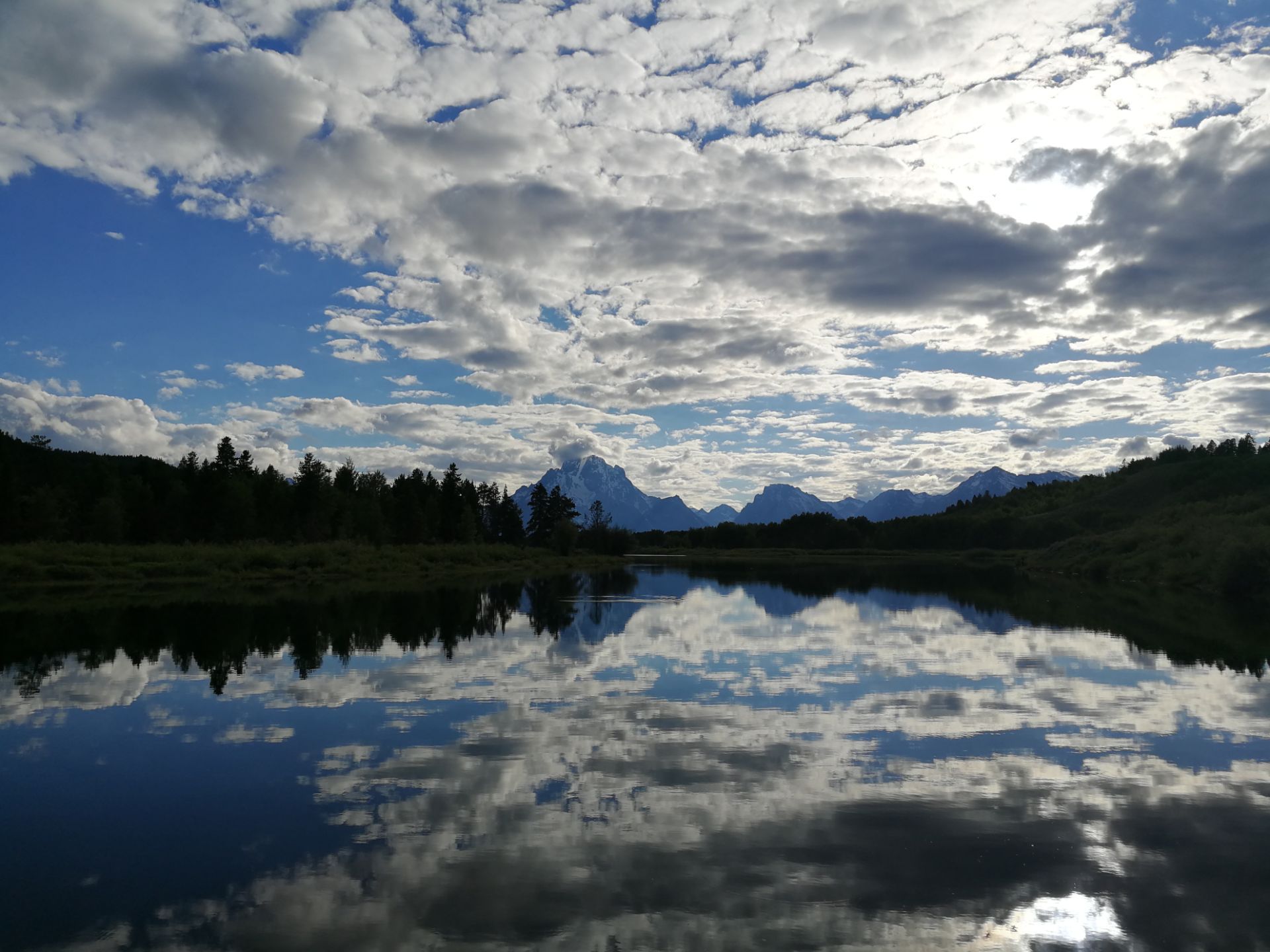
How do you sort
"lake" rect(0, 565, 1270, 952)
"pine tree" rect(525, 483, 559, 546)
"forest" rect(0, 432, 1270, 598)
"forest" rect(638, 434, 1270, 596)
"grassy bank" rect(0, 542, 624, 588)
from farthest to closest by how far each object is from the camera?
1. "pine tree" rect(525, 483, 559, 546)
2. "forest" rect(0, 432, 1270, 598)
3. "forest" rect(638, 434, 1270, 596)
4. "grassy bank" rect(0, 542, 624, 588)
5. "lake" rect(0, 565, 1270, 952)

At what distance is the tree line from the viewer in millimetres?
72688

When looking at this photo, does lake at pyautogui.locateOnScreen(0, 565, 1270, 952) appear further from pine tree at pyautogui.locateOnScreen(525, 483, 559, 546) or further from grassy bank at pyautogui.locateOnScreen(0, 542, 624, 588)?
pine tree at pyautogui.locateOnScreen(525, 483, 559, 546)

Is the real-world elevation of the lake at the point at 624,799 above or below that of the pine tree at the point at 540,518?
below

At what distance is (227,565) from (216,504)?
90.1 ft

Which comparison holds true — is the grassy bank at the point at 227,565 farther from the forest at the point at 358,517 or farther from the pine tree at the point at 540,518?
the pine tree at the point at 540,518

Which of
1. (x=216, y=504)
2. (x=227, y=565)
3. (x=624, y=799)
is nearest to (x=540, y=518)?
(x=216, y=504)

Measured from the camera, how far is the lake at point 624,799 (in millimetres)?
7648

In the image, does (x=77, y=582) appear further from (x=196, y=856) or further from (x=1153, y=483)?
(x=1153, y=483)

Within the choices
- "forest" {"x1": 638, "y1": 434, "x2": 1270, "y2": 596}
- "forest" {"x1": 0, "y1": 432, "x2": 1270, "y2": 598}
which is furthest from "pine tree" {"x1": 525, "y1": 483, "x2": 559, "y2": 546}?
"forest" {"x1": 638, "y1": 434, "x2": 1270, "y2": 596}

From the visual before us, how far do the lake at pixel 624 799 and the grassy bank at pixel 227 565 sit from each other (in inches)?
1135

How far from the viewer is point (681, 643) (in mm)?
28250

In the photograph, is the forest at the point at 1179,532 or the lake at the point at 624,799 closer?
the lake at the point at 624,799

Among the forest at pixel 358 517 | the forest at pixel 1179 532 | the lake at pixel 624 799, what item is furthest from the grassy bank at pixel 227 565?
the forest at pixel 1179 532

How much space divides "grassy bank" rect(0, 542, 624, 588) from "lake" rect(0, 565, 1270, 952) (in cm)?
2883
